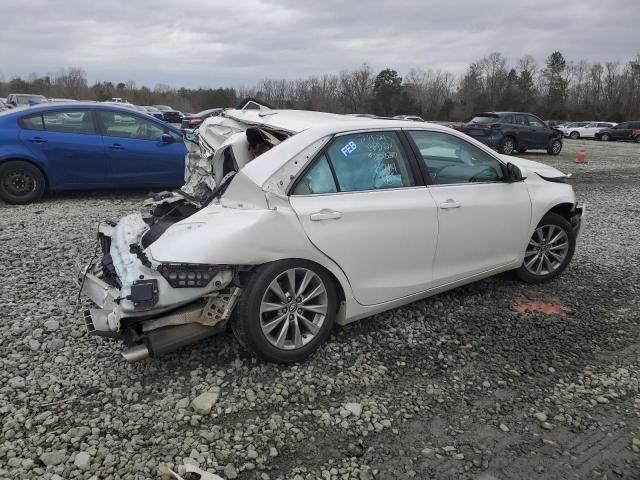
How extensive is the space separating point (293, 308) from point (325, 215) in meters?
0.65

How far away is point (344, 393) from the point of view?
125 inches

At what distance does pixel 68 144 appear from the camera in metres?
7.97

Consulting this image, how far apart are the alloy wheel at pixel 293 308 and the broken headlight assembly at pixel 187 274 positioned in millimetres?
383

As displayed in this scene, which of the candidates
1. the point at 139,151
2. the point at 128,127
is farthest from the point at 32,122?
the point at 139,151

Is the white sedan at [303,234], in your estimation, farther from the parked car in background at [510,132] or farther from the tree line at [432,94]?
the tree line at [432,94]

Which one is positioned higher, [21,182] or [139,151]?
[139,151]

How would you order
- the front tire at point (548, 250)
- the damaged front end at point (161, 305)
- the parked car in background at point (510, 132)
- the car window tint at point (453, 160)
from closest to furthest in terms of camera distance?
the damaged front end at point (161, 305) < the car window tint at point (453, 160) < the front tire at point (548, 250) < the parked car in background at point (510, 132)

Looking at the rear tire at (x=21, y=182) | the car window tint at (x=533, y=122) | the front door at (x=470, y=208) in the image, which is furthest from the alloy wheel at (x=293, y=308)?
the car window tint at (x=533, y=122)

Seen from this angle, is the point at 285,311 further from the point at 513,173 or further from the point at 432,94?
the point at 432,94

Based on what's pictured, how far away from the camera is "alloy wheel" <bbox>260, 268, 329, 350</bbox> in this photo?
3293 mm

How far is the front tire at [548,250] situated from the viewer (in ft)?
15.9

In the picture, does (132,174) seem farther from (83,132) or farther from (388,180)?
(388,180)

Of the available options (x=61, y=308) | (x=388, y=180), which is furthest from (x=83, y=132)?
(x=388, y=180)

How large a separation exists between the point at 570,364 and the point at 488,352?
54 cm
